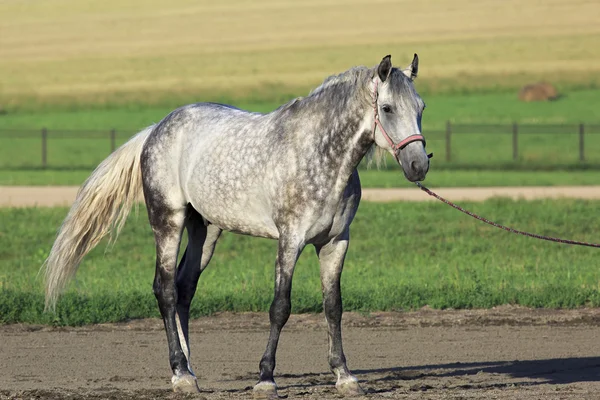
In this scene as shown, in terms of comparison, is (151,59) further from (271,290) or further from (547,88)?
(271,290)

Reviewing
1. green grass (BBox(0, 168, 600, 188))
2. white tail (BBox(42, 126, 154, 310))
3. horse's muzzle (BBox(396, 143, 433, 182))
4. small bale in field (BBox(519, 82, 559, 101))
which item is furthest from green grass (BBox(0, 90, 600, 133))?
horse's muzzle (BBox(396, 143, 433, 182))

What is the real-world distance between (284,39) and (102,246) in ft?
126

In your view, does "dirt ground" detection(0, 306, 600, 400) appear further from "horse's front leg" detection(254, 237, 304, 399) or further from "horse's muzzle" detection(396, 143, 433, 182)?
"horse's muzzle" detection(396, 143, 433, 182)

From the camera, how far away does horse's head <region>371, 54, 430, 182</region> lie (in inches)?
300

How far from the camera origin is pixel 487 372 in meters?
9.25

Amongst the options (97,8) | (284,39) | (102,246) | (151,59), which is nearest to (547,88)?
(284,39)

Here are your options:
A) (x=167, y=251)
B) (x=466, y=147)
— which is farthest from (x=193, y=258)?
(x=466, y=147)

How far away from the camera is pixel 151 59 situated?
51906 mm

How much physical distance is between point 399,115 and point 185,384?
2.52 metres

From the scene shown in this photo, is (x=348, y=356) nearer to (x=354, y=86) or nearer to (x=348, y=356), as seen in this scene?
(x=348, y=356)

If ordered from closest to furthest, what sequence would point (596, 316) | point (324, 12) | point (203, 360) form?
point (203, 360), point (596, 316), point (324, 12)

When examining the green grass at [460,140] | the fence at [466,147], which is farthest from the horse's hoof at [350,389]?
the fence at [466,147]

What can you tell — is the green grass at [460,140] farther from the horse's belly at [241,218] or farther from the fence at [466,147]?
the horse's belly at [241,218]

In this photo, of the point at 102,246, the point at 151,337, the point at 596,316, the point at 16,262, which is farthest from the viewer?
the point at 102,246
